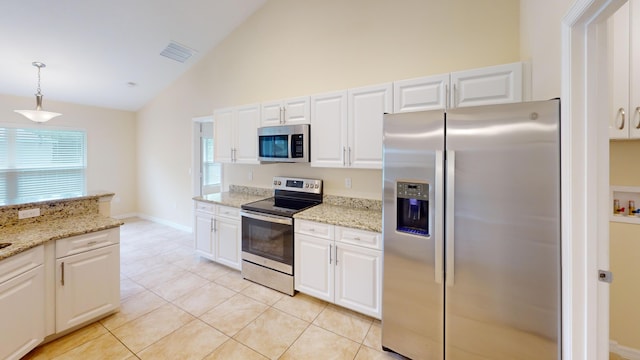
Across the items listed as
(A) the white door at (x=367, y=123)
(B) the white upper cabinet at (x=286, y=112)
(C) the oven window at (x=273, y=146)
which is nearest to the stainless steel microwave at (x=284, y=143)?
(C) the oven window at (x=273, y=146)

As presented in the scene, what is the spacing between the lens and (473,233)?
161 centimetres

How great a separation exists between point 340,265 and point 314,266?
1.01 feet

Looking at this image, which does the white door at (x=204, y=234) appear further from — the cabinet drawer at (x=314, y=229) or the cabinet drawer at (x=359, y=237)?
the cabinet drawer at (x=359, y=237)

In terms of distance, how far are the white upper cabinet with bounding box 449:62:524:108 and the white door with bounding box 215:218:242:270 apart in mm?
2781

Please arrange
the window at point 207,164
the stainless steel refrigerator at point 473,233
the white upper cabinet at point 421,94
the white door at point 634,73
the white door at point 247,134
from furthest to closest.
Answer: the window at point 207,164, the white door at point 247,134, the white upper cabinet at point 421,94, the white door at point 634,73, the stainless steel refrigerator at point 473,233

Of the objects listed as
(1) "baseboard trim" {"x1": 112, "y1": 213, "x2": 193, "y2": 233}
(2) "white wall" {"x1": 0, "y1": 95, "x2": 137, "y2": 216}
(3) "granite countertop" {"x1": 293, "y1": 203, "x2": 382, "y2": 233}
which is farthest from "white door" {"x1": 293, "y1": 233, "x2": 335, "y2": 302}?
(2) "white wall" {"x1": 0, "y1": 95, "x2": 137, "y2": 216}

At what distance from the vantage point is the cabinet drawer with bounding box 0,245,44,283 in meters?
1.64

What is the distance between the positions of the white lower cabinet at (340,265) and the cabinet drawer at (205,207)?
4.76 feet

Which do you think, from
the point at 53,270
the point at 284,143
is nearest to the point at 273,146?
the point at 284,143

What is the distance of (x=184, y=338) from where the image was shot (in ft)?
7.04

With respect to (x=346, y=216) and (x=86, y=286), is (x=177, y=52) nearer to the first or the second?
(x=86, y=286)

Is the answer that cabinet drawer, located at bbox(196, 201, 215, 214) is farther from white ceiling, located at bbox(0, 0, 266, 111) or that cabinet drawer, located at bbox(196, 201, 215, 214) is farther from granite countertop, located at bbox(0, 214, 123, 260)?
white ceiling, located at bbox(0, 0, 266, 111)

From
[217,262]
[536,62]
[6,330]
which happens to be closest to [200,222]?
[217,262]

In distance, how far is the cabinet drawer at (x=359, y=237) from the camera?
223 centimetres
